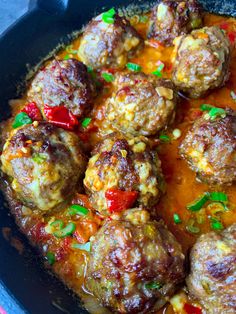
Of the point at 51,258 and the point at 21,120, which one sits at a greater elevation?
the point at 21,120

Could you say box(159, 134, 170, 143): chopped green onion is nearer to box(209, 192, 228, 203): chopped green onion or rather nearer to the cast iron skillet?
box(209, 192, 228, 203): chopped green onion

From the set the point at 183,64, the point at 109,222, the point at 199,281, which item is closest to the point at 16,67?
the point at 183,64

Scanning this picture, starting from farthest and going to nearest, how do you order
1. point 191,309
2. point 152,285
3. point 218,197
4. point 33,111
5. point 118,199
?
1. point 33,111
2. point 218,197
3. point 118,199
4. point 191,309
5. point 152,285

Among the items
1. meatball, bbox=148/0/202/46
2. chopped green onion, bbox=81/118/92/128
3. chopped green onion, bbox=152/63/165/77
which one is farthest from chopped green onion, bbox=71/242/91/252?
meatball, bbox=148/0/202/46

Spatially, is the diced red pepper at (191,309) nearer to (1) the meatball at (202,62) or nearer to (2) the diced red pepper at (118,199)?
(2) the diced red pepper at (118,199)

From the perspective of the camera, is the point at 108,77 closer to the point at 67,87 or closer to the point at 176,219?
the point at 67,87

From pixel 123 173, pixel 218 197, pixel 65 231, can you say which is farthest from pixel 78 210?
pixel 218 197

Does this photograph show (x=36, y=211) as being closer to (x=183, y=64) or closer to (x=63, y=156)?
(x=63, y=156)
